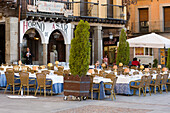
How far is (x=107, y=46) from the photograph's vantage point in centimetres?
4025

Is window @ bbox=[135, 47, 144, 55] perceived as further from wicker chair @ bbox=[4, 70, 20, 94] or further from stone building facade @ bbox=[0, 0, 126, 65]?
wicker chair @ bbox=[4, 70, 20, 94]

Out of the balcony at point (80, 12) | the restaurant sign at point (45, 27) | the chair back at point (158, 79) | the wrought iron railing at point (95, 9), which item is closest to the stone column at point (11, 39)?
the restaurant sign at point (45, 27)

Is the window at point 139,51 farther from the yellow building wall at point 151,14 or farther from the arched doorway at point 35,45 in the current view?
the arched doorway at point 35,45

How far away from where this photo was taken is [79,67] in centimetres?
1372

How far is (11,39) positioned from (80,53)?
1360 centimetres

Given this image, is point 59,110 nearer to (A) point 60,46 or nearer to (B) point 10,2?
(B) point 10,2

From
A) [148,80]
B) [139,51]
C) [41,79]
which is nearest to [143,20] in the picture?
[139,51]

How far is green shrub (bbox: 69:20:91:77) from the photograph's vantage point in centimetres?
1369

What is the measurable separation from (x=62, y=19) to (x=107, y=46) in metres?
11.7

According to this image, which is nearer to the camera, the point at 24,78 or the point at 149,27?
the point at 24,78

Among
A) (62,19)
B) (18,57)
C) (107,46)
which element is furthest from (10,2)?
(107,46)

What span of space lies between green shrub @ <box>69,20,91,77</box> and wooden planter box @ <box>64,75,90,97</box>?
194 millimetres

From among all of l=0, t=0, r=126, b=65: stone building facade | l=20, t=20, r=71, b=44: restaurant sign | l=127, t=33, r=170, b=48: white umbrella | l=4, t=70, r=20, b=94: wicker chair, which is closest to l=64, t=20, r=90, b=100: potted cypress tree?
l=4, t=70, r=20, b=94: wicker chair

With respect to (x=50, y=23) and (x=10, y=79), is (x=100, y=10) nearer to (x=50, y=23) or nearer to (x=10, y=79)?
(x=50, y=23)
